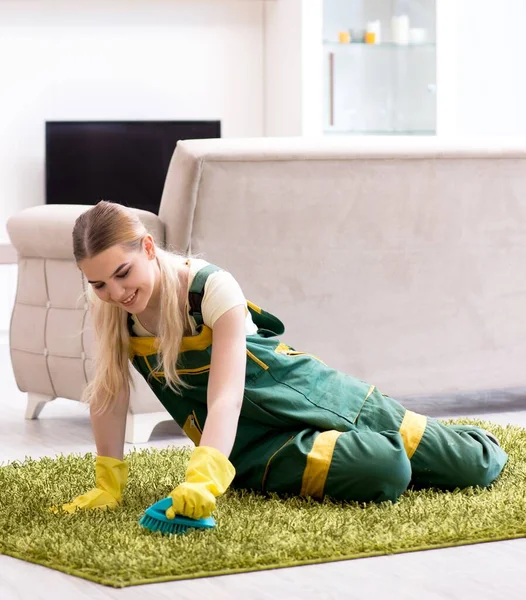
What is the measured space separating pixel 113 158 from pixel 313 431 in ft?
14.2

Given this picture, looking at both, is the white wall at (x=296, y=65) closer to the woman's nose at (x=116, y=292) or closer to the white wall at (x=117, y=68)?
the white wall at (x=117, y=68)

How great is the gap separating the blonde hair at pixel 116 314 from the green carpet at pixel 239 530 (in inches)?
8.0

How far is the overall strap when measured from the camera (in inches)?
70.2

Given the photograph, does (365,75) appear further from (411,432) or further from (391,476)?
(391,476)

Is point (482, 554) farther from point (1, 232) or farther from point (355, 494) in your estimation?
point (1, 232)

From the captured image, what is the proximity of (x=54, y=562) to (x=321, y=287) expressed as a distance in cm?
132

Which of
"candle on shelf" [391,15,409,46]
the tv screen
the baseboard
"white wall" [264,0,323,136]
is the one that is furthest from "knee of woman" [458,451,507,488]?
"candle on shelf" [391,15,409,46]

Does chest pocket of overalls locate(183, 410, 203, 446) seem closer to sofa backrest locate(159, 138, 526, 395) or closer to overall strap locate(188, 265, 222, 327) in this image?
overall strap locate(188, 265, 222, 327)

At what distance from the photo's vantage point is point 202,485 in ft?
5.11

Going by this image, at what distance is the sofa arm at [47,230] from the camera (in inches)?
104

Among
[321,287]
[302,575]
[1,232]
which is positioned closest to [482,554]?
[302,575]

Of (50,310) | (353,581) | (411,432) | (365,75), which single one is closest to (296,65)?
(365,75)

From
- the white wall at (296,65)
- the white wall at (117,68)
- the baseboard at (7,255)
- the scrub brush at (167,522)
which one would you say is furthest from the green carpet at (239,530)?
the white wall at (117,68)

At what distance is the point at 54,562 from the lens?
148 cm
